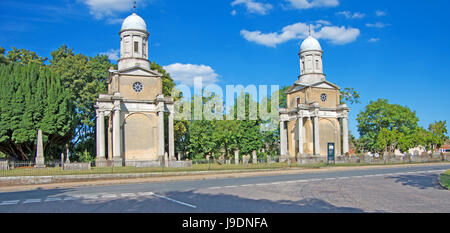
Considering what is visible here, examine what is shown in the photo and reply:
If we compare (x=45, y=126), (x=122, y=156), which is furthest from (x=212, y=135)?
(x=45, y=126)

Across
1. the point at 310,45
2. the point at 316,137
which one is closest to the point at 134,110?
the point at 316,137

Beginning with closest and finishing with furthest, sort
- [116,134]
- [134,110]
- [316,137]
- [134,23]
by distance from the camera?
1. [116,134]
2. [134,110]
3. [134,23]
4. [316,137]

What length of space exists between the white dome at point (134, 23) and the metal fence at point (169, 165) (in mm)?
16435

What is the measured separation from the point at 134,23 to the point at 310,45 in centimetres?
2496

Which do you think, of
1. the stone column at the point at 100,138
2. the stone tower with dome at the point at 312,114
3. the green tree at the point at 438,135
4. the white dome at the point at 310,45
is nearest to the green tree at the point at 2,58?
the stone column at the point at 100,138

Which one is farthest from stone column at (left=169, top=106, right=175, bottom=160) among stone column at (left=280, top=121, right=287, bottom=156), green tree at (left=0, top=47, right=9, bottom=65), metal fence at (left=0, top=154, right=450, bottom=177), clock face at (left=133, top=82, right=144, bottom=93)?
green tree at (left=0, top=47, right=9, bottom=65)

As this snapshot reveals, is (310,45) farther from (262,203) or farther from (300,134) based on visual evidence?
(262,203)

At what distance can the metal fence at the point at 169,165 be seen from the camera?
26.7 meters

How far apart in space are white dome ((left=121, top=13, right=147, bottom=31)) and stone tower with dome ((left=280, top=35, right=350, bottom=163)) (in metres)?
22.2

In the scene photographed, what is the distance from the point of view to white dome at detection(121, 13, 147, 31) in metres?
45.1

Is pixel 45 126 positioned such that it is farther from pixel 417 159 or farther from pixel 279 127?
pixel 417 159

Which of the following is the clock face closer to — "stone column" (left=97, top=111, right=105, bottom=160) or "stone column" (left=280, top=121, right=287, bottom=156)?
"stone column" (left=97, top=111, right=105, bottom=160)

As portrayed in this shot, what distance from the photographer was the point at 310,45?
177ft

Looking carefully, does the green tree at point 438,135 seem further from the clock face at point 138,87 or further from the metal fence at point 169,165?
the clock face at point 138,87
